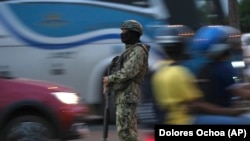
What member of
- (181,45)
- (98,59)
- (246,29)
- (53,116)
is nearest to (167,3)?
(98,59)

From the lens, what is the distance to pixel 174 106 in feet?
11.5

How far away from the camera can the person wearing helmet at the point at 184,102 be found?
3.38 metres

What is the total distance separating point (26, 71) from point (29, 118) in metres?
3.96

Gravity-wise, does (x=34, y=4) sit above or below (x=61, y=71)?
above

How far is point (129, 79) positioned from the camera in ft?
20.2

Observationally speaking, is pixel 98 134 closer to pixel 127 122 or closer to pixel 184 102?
pixel 127 122

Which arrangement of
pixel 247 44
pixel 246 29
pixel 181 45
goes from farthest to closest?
pixel 246 29, pixel 247 44, pixel 181 45

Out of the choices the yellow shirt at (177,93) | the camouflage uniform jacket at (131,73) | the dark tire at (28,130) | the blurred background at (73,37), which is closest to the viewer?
the yellow shirt at (177,93)

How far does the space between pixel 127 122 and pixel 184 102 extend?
101 inches

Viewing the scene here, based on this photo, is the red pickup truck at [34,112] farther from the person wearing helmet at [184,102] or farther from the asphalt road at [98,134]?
the person wearing helmet at [184,102]

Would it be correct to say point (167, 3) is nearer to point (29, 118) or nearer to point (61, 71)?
point (61, 71)

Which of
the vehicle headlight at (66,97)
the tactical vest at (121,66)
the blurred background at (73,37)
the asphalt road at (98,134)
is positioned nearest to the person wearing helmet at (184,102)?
the tactical vest at (121,66)

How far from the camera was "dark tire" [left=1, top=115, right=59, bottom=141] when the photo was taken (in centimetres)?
747

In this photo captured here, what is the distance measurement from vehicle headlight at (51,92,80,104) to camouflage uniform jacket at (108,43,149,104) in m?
1.67
